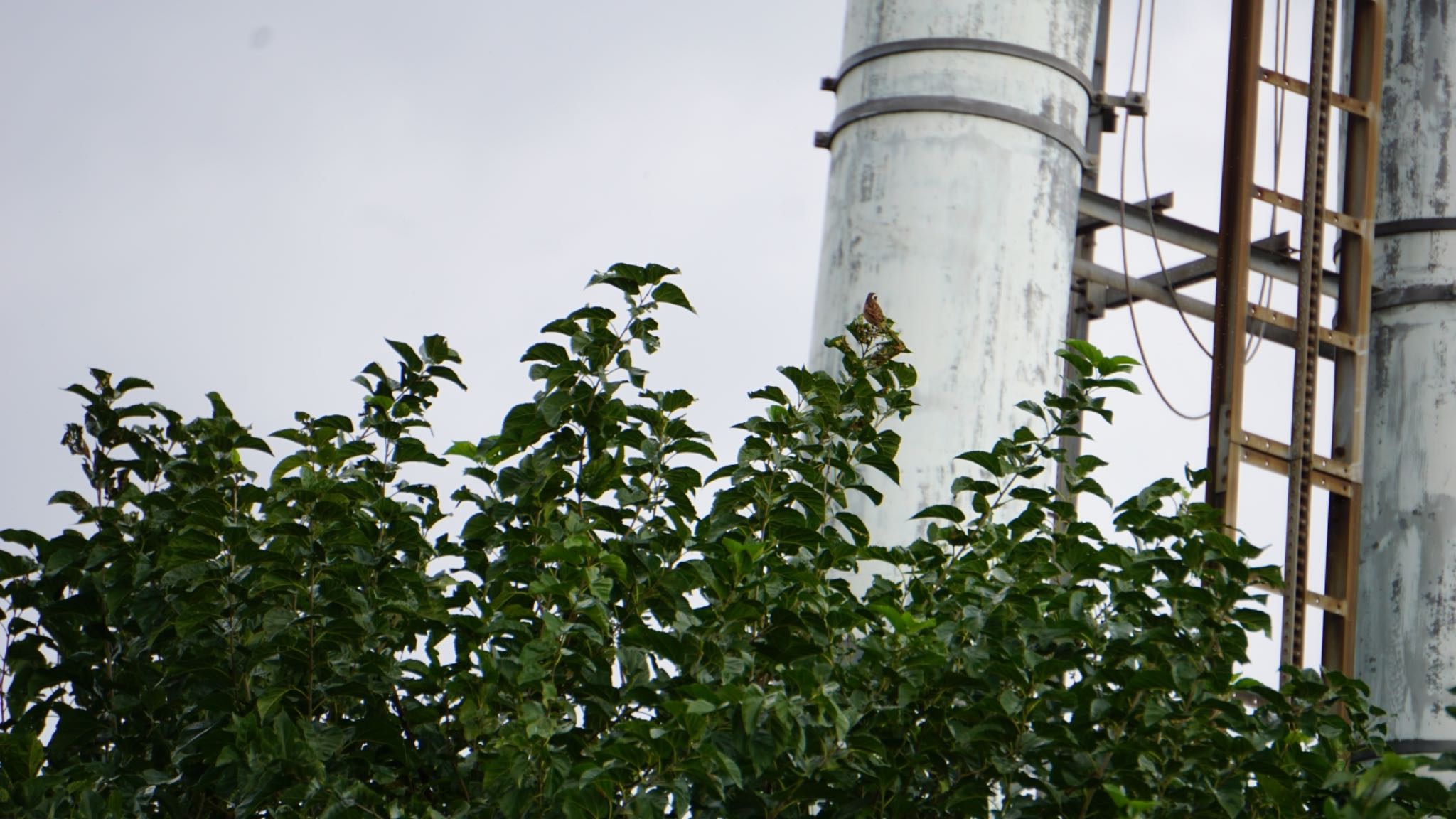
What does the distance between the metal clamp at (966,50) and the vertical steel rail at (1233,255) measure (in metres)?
0.90

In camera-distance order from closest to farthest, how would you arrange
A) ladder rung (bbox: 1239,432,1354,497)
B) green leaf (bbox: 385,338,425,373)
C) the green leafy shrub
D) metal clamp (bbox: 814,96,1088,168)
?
the green leafy shrub
green leaf (bbox: 385,338,425,373)
metal clamp (bbox: 814,96,1088,168)
ladder rung (bbox: 1239,432,1354,497)

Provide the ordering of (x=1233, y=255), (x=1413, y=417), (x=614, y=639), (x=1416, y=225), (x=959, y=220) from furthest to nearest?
(x=1416, y=225) → (x=1413, y=417) → (x=1233, y=255) → (x=959, y=220) → (x=614, y=639)

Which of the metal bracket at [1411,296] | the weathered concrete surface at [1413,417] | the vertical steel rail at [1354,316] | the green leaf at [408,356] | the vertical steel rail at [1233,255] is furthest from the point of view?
the metal bracket at [1411,296]

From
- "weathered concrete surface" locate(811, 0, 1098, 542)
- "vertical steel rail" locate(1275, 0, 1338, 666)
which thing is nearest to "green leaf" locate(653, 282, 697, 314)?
"weathered concrete surface" locate(811, 0, 1098, 542)

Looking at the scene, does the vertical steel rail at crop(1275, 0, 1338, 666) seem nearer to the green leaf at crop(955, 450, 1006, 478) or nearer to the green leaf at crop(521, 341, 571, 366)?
the green leaf at crop(955, 450, 1006, 478)

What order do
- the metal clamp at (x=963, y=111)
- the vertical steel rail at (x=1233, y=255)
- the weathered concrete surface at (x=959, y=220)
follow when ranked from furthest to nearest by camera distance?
the vertical steel rail at (x=1233, y=255)
the metal clamp at (x=963, y=111)
the weathered concrete surface at (x=959, y=220)

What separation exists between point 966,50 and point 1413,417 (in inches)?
130

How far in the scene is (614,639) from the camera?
4391 mm

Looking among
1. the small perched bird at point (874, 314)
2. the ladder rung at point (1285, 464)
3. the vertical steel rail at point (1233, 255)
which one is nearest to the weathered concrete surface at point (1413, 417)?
the ladder rung at point (1285, 464)

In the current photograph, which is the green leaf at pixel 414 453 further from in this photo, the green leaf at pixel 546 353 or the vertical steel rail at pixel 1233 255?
the vertical steel rail at pixel 1233 255

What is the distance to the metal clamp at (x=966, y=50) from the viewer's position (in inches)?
345

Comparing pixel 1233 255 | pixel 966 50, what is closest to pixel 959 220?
pixel 966 50

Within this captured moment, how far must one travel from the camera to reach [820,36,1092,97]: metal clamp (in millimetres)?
8773

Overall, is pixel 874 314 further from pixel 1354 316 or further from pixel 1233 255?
pixel 1354 316
